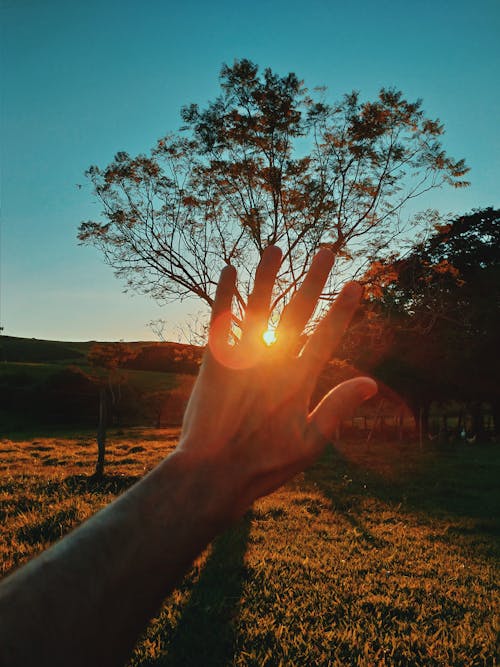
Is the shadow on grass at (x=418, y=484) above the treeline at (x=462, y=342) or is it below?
below

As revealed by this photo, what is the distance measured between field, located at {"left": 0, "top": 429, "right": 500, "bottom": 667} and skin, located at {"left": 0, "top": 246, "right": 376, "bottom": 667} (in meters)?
0.11

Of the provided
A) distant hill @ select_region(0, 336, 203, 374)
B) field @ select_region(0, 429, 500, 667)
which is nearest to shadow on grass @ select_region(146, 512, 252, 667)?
field @ select_region(0, 429, 500, 667)

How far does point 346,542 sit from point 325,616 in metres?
3.13

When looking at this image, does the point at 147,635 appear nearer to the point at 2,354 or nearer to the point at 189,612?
the point at 189,612

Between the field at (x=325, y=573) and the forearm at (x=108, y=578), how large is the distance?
0.24ft

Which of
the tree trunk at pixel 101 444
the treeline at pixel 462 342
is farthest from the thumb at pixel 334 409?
the treeline at pixel 462 342

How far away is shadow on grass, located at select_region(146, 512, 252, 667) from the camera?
4035mm

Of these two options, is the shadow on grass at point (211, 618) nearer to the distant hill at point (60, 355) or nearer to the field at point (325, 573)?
the field at point (325, 573)

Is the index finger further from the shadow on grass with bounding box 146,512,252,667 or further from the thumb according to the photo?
the shadow on grass with bounding box 146,512,252,667

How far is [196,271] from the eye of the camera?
1284 cm

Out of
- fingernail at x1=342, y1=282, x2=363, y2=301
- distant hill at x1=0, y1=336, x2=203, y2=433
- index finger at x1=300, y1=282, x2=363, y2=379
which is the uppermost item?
fingernail at x1=342, y1=282, x2=363, y2=301

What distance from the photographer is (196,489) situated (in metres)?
1.32

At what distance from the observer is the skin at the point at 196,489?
93 cm

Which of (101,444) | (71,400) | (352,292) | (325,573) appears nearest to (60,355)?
(71,400)
